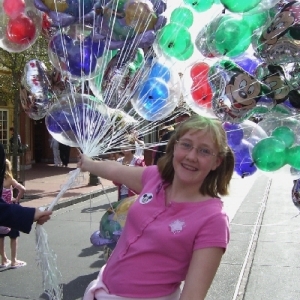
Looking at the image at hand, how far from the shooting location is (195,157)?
2131 millimetres

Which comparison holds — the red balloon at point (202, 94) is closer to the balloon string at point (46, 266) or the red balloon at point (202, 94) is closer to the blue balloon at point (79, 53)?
the blue balloon at point (79, 53)

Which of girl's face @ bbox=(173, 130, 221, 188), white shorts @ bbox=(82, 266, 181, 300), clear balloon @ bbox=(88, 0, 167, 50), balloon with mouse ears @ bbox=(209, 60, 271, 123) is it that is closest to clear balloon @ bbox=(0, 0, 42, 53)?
clear balloon @ bbox=(88, 0, 167, 50)

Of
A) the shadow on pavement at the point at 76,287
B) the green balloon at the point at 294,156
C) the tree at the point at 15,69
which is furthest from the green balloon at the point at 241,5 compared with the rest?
the tree at the point at 15,69

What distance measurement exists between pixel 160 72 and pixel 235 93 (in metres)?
0.70

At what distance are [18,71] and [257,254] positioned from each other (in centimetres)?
634

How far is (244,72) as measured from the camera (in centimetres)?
333

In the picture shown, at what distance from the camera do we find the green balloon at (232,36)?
3420 mm

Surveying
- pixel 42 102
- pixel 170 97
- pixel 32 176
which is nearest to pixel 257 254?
pixel 170 97

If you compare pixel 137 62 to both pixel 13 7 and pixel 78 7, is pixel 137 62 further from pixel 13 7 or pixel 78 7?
pixel 13 7

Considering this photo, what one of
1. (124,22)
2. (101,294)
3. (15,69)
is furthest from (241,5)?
(15,69)

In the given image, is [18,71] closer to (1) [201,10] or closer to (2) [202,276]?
(1) [201,10]

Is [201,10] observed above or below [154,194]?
above

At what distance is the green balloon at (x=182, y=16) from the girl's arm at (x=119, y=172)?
1.62m

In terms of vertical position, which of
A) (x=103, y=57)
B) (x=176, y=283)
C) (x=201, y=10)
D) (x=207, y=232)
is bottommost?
(x=176, y=283)
